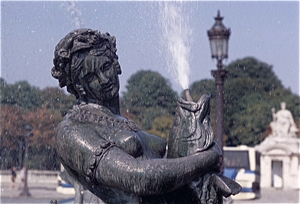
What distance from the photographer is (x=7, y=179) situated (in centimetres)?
2719

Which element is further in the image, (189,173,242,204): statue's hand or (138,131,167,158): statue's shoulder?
(138,131,167,158): statue's shoulder

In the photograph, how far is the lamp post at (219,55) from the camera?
1169 centimetres

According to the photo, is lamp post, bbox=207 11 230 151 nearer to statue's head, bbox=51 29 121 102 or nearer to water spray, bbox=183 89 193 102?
water spray, bbox=183 89 193 102

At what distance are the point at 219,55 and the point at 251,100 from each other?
45.0m

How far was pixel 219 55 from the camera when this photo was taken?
1175 centimetres

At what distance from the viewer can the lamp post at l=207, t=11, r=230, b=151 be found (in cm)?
1169

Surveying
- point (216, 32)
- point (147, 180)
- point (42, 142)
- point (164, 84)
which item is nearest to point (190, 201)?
point (147, 180)

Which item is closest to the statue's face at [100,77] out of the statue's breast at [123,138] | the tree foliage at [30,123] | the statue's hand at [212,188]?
the statue's breast at [123,138]

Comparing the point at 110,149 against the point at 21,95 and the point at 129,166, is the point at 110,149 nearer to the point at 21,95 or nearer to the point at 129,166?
the point at 129,166

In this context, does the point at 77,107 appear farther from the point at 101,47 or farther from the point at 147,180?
the point at 147,180

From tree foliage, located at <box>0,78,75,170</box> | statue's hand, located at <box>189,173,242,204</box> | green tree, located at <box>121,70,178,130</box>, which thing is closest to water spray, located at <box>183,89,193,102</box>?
statue's hand, located at <box>189,173,242,204</box>

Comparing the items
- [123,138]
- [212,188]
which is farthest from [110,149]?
[212,188]

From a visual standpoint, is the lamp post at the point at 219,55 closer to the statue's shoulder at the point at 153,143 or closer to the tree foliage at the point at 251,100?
the statue's shoulder at the point at 153,143

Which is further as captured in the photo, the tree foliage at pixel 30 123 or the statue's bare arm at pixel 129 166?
the tree foliage at pixel 30 123
